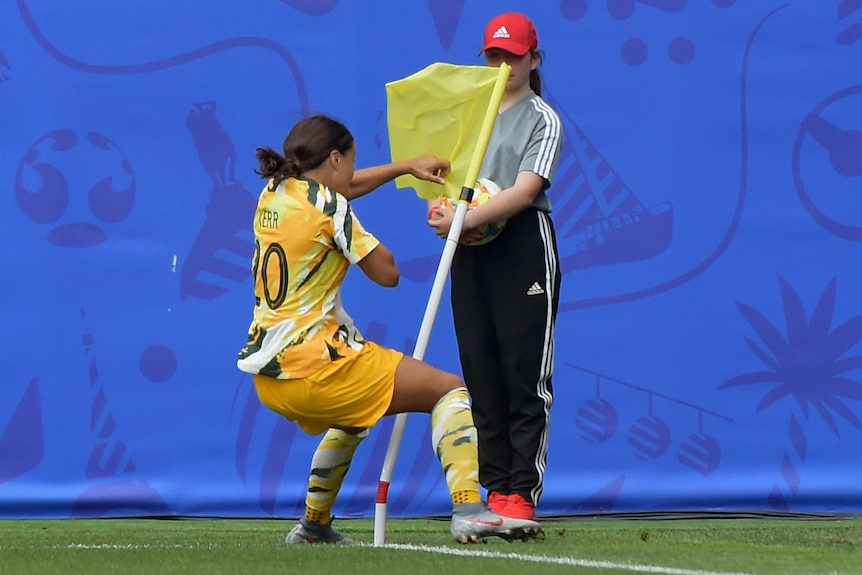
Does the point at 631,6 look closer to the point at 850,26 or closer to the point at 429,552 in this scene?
the point at 850,26

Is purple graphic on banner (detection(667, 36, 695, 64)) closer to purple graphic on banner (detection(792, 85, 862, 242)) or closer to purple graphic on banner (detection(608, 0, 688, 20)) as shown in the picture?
purple graphic on banner (detection(608, 0, 688, 20))

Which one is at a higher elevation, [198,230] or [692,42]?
[692,42]

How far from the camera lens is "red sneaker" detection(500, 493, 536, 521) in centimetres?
404

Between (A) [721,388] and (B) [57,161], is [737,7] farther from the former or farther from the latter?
(B) [57,161]

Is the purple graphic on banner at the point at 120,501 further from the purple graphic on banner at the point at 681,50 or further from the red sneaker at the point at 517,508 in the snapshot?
the purple graphic on banner at the point at 681,50

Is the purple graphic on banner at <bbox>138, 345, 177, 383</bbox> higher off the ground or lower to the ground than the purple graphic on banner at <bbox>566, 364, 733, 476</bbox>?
higher

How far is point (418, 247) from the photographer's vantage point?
18.2 feet

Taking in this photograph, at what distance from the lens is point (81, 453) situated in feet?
17.9

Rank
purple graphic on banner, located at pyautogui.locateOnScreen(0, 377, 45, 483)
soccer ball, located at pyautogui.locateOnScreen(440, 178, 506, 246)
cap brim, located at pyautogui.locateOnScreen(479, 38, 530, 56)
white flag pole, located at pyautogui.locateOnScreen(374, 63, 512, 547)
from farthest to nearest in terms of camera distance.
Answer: purple graphic on banner, located at pyautogui.locateOnScreen(0, 377, 45, 483) → cap brim, located at pyautogui.locateOnScreen(479, 38, 530, 56) → soccer ball, located at pyautogui.locateOnScreen(440, 178, 506, 246) → white flag pole, located at pyautogui.locateOnScreen(374, 63, 512, 547)

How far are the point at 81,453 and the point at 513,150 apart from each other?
227cm

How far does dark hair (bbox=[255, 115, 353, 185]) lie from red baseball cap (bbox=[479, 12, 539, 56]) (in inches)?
22.1

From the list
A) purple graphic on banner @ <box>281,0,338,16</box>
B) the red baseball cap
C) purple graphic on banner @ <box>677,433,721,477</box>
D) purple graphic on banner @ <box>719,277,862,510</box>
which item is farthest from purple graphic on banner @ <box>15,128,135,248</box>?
purple graphic on banner @ <box>719,277,862,510</box>

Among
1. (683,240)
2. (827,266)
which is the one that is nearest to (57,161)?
(683,240)

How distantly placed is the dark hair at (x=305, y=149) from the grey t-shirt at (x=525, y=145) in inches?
19.7
